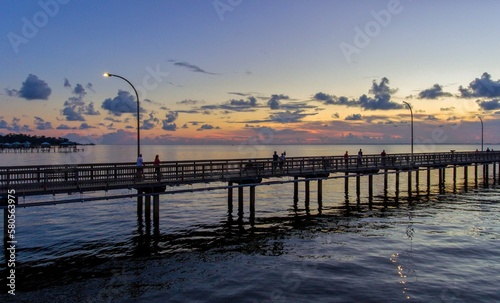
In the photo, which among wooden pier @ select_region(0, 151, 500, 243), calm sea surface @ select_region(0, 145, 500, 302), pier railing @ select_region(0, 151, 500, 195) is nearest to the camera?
calm sea surface @ select_region(0, 145, 500, 302)

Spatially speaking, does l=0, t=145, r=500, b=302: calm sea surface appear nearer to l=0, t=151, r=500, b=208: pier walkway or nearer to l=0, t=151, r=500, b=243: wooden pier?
l=0, t=151, r=500, b=243: wooden pier

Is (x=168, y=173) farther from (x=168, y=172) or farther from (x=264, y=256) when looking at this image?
(x=264, y=256)

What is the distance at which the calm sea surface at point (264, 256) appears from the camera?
48.3ft

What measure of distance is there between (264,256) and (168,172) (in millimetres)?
9707

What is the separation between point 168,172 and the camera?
26.1 meters

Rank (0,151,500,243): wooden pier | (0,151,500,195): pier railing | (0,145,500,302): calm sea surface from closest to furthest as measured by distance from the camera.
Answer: (0,145,500,302): calm sea surface → (0,151,500,243): wooden pier → (0,151,500,195): pier railing

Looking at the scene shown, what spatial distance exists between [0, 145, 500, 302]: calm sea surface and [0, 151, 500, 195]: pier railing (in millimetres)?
3239

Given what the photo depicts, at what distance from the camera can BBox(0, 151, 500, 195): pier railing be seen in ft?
67.2

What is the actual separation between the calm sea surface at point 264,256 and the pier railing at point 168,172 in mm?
3239

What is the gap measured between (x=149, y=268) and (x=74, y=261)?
383 centimetres

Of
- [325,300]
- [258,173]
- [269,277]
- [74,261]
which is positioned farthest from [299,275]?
[258,173]

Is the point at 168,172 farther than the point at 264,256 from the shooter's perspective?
Yes

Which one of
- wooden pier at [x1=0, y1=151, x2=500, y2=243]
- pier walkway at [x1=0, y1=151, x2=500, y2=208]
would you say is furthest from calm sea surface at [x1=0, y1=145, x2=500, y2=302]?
pier walkway at [x1=0, y1=151, x2=500, y2=208]

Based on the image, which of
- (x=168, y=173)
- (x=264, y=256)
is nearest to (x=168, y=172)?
(x=168, y=173)
